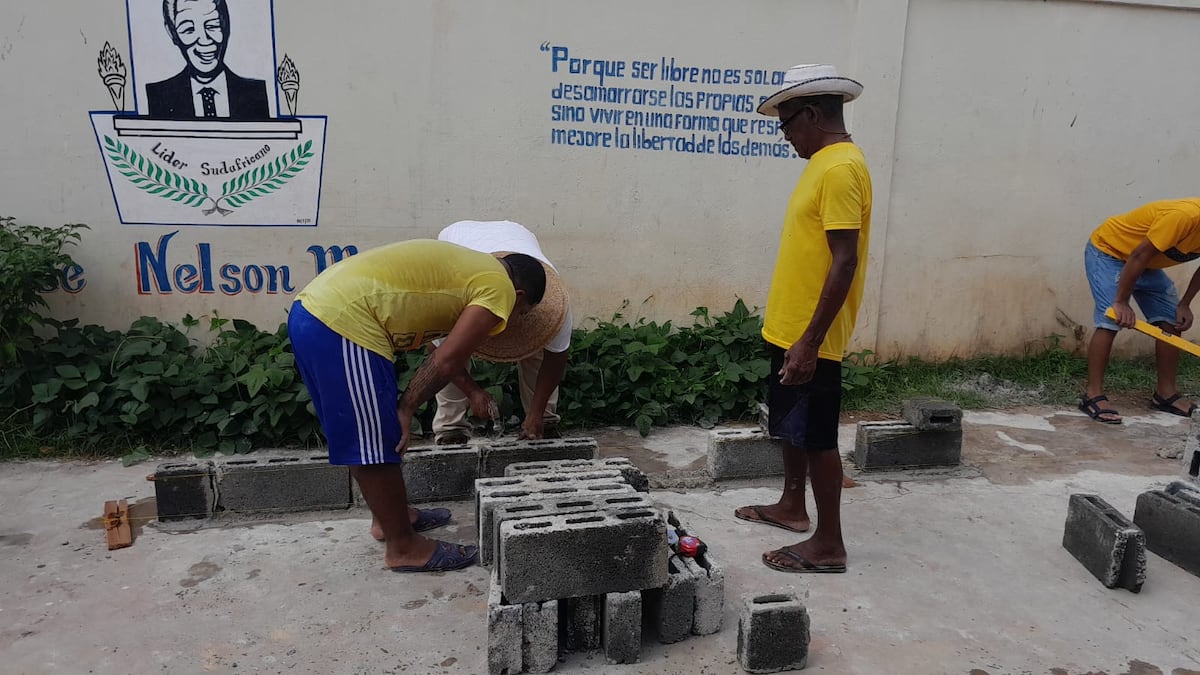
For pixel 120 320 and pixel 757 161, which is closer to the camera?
pixel 120 320

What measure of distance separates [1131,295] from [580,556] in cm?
468

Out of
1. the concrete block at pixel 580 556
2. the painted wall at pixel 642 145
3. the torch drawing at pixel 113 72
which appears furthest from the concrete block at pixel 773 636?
the torch drawing at pixel 113 72

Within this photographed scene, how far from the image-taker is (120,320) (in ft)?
16.6

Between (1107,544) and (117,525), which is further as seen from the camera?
(117,525)

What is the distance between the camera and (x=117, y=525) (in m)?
3.64

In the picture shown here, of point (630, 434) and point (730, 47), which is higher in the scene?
point (730, 47)

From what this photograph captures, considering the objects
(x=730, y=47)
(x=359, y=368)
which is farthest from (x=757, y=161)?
(x=359, y=368)

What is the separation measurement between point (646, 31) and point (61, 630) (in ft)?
14.6

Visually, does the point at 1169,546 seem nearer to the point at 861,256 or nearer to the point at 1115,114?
the point at 861,256

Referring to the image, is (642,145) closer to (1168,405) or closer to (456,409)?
(456,409)

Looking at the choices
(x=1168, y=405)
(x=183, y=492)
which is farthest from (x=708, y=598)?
(x=1168, y=405)

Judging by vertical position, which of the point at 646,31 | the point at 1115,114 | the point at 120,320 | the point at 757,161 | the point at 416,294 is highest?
the point at 646,31

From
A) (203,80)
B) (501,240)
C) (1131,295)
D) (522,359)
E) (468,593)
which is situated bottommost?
(468,593)

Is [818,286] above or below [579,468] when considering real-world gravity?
above
